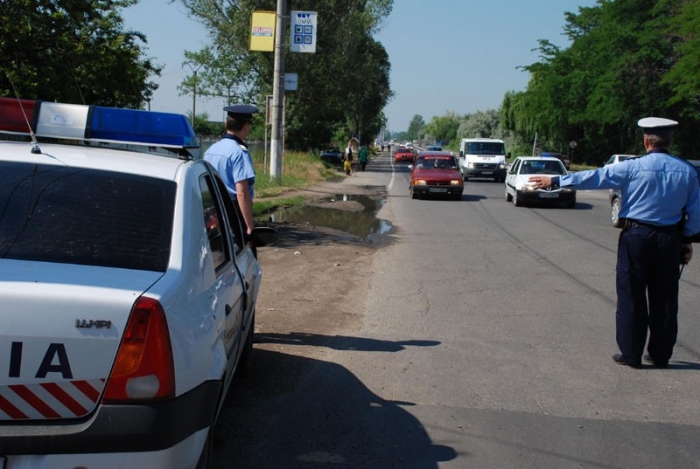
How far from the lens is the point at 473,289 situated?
975 cm

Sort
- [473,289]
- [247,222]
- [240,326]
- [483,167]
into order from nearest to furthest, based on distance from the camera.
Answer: [240,326]
[247,222]
[473,289]
[483,167]

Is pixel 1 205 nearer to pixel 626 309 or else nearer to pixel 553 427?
pixel 553 427

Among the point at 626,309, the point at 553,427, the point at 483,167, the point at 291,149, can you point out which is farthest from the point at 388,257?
the point at 291,149

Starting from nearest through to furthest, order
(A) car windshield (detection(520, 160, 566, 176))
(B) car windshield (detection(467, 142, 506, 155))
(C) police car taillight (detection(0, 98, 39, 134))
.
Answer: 1. (C) police car taillight (detection(0, 98, 39, 134))
2. (A) car windshield (detection(520, 160, 566, 176))
3. (B) car windshield (detection(467, 142, 506, 155))

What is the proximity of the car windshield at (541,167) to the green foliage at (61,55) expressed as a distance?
13163 mm

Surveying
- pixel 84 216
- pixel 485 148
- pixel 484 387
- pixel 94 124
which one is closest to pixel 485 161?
pixel 485 148

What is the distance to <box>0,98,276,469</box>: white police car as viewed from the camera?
106 inches

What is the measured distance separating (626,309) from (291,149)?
41.8 meters

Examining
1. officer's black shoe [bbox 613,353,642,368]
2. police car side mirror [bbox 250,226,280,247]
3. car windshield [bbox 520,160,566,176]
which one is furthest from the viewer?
car windshield [bbox 520,160,566,176]

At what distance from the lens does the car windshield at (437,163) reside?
26.7 meters

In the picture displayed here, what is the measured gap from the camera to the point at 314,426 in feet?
15.6

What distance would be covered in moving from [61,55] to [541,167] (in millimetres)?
15815

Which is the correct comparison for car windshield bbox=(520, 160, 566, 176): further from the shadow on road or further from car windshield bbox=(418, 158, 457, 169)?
the shadow on road

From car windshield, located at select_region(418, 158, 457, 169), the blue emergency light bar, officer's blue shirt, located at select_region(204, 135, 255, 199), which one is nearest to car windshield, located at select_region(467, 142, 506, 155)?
car windshield, located at select_region(418, 158, 457, 169)
